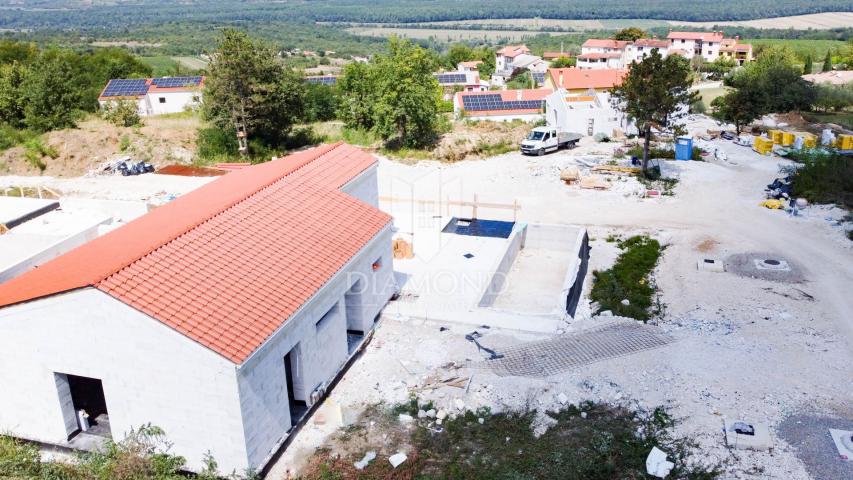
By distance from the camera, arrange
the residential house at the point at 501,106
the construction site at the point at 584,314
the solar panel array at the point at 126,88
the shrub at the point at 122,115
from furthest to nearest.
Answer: the solar panel array at the point at 126,88 → the residential house at the point at 501,106 → the shrub at the point at 122,115 → the construction site at the point at 584,314

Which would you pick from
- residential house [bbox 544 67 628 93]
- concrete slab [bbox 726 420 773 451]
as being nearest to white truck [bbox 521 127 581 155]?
residential house [bbox 544 67 628 93]

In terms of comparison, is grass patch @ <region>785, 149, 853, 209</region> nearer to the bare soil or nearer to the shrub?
the bare soil

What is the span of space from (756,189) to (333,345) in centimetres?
2312

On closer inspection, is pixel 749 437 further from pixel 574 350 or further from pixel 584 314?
pixel 584 314

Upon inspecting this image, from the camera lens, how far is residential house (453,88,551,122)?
44938mm

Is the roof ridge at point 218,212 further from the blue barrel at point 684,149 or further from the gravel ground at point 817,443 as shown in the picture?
the blue barrel at point 684,149

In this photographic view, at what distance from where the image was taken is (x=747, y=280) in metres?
20.8

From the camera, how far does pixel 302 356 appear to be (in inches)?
555

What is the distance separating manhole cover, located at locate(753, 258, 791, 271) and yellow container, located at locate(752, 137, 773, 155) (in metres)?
16.0

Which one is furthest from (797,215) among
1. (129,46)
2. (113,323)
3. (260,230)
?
(129,46)

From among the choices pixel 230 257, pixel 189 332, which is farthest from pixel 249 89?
pixel 189 332

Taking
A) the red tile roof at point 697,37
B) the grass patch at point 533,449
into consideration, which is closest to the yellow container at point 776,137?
the grass patch at point 533,449

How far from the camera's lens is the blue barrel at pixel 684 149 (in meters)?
34.9

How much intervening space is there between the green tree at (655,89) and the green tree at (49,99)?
3106cm
